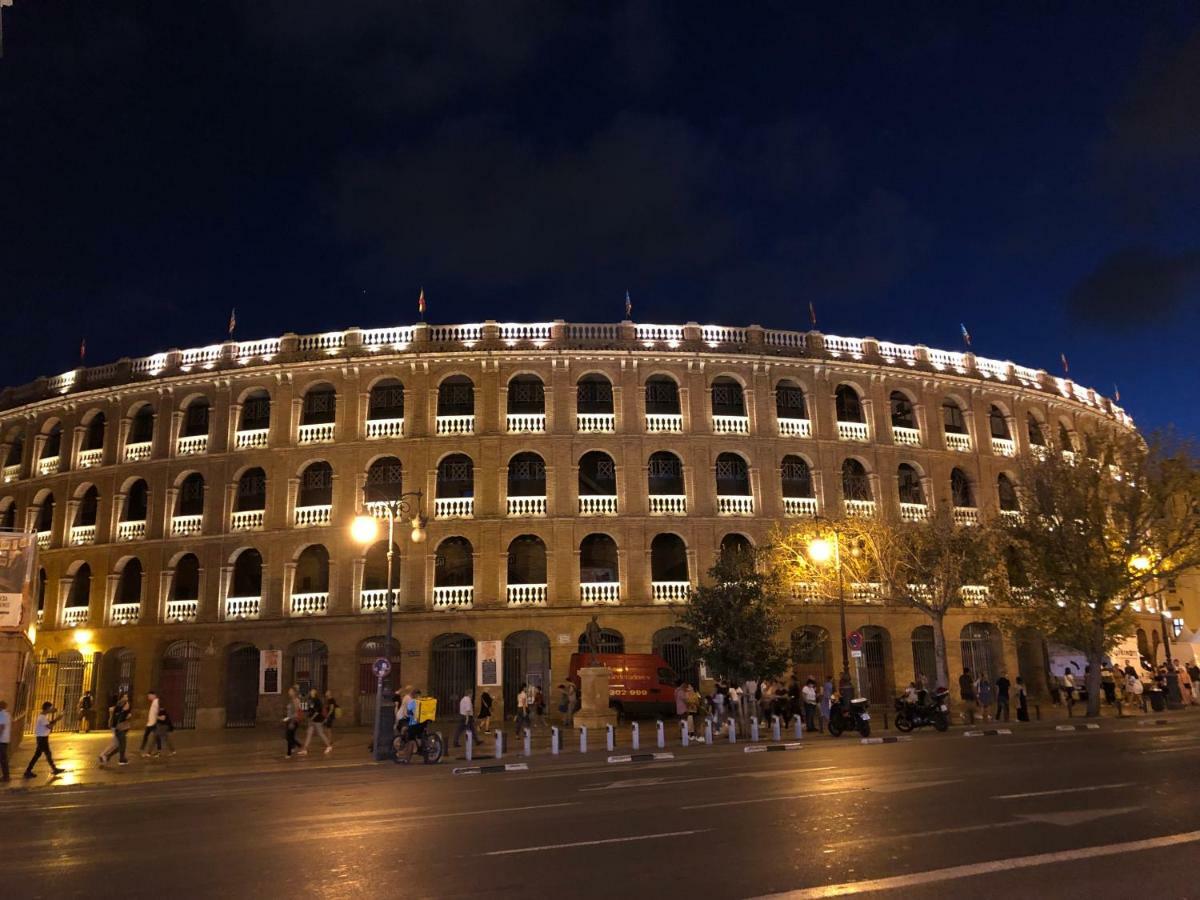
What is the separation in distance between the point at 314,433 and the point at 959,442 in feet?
90.8

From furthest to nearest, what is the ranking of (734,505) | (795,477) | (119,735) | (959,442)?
(959,442)
(795,477)
(734,505)
(119,735)

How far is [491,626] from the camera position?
33.2m

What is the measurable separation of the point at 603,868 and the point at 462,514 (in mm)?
27532

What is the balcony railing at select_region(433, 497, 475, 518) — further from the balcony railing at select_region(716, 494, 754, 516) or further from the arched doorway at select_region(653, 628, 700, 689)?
the balcony railing at select_region(716, 494, 754, 516)

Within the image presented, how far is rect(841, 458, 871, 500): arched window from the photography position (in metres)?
36.8

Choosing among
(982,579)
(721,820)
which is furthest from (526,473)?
(721,820)

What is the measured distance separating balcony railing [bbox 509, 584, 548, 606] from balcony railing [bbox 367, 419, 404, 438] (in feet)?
25.7

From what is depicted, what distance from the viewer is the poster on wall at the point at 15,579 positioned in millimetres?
25266

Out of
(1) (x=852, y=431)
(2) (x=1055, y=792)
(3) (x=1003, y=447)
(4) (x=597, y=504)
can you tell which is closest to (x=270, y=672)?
(4) (x=597, y=504)

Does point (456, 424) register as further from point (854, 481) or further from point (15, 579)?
point (854, 481)

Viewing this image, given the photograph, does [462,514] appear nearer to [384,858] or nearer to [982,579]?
[982,579]

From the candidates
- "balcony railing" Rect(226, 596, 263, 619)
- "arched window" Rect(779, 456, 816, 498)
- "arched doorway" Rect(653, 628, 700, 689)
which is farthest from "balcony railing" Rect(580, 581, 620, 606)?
"balcony railing" Rect(226, 596, 263, 619)

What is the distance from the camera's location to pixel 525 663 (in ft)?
112

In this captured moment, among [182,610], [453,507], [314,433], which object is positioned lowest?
[182,610]
